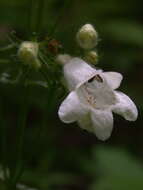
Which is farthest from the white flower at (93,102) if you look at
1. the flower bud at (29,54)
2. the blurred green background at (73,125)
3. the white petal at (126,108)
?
the blurred green background at (73,125)

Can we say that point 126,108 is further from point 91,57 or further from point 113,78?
point 91,57

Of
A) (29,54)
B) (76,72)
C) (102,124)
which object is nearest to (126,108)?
(102,124)

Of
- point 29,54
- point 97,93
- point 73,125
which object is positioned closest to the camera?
point 29,54

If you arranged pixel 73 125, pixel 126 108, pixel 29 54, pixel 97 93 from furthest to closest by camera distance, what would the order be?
pixel 73 125
pixel 97 93
pixel 126 108
pixel 29 54

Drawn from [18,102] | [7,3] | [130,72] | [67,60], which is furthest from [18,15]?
[67,60]

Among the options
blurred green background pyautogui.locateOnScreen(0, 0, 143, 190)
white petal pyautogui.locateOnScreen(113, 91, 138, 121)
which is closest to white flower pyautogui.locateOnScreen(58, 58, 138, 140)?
white petal pyautogui.locateOnScreen(113, 91, 138, 121)

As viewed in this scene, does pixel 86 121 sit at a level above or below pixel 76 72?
below
